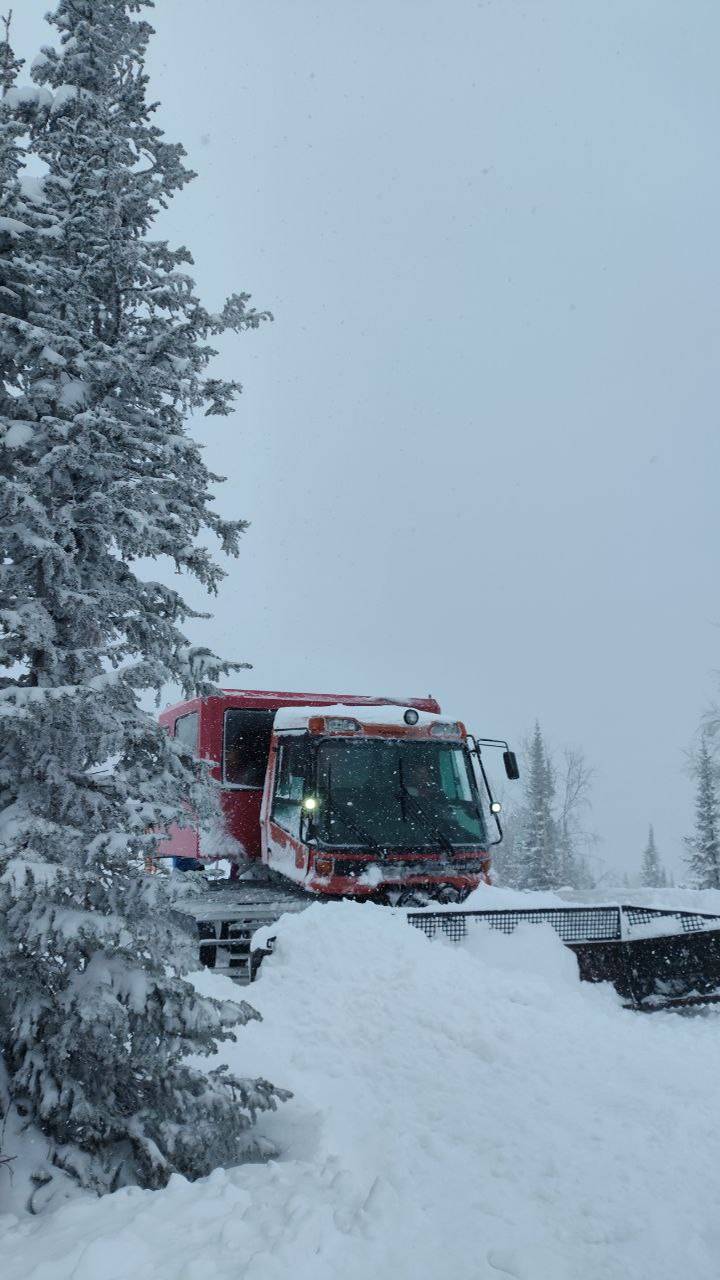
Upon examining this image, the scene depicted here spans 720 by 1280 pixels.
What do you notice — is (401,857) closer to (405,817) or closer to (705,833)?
(405,817)

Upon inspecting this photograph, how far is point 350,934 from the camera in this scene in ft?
24.3

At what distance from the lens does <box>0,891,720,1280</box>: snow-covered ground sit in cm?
334

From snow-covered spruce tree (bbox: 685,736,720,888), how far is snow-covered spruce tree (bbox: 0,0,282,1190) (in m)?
31.4

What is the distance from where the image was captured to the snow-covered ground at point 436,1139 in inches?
131

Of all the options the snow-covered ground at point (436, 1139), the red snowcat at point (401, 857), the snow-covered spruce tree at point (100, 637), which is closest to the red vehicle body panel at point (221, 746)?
the red snowcat at point (401, 857)

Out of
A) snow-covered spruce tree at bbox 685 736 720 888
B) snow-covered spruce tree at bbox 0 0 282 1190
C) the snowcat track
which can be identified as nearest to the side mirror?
the snowcat track

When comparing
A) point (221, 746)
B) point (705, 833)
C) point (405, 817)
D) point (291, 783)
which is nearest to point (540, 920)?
point (405, 817)

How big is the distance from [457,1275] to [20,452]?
460cm

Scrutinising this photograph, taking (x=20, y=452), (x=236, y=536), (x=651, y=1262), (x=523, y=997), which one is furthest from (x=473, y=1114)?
(x=20, y=452)

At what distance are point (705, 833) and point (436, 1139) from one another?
31.6 metres

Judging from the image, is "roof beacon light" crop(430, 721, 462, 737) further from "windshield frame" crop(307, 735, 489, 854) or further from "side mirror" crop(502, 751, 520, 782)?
"side mirror" crop(502, 751, 520, 782)

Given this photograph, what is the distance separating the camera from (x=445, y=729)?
1006cm

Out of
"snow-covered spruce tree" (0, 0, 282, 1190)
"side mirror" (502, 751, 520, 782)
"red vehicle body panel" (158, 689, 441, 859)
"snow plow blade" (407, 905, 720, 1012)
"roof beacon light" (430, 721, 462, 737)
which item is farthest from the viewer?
"red vehicle body panel" (158, 689, 441, 859)

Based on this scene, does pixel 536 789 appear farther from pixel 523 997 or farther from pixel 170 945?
pixel 170 945
